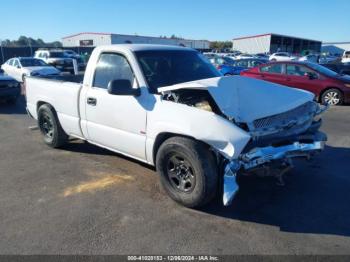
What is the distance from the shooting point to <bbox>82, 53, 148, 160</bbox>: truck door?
445 centimetres

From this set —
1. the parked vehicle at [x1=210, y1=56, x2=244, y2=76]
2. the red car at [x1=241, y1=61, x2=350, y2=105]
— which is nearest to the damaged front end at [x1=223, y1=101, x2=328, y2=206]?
the red car at [x1=241, y1=61, x2=350, y2=105]

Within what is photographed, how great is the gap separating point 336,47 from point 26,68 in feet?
286

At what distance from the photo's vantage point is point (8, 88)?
12.6 m

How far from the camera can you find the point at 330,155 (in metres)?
5.99

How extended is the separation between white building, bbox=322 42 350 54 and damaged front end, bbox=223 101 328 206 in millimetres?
89886

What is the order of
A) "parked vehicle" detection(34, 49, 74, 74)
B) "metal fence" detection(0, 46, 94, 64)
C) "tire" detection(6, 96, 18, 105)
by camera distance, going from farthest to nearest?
"metal fence" detection(0, 46, 94, 64) → "parked vehicle" detection(34, 49, 74, 74) → "tire" detection(6, 96, 18, 105)

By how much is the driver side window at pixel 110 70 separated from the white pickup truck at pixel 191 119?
0.05ft

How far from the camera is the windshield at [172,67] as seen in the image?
459cm

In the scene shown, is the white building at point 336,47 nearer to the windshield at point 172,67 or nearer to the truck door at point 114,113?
the windshield at point 172,67

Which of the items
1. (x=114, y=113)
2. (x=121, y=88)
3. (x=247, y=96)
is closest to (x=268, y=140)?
(x=247, y=96)

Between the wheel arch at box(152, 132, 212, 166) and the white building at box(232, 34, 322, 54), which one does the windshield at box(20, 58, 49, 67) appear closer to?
the wheel arch at box(152, 132, 212, 166)

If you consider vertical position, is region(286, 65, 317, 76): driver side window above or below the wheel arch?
above

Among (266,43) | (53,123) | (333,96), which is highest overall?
(266,43)

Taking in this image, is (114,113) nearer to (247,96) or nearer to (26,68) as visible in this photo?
(247,96)
